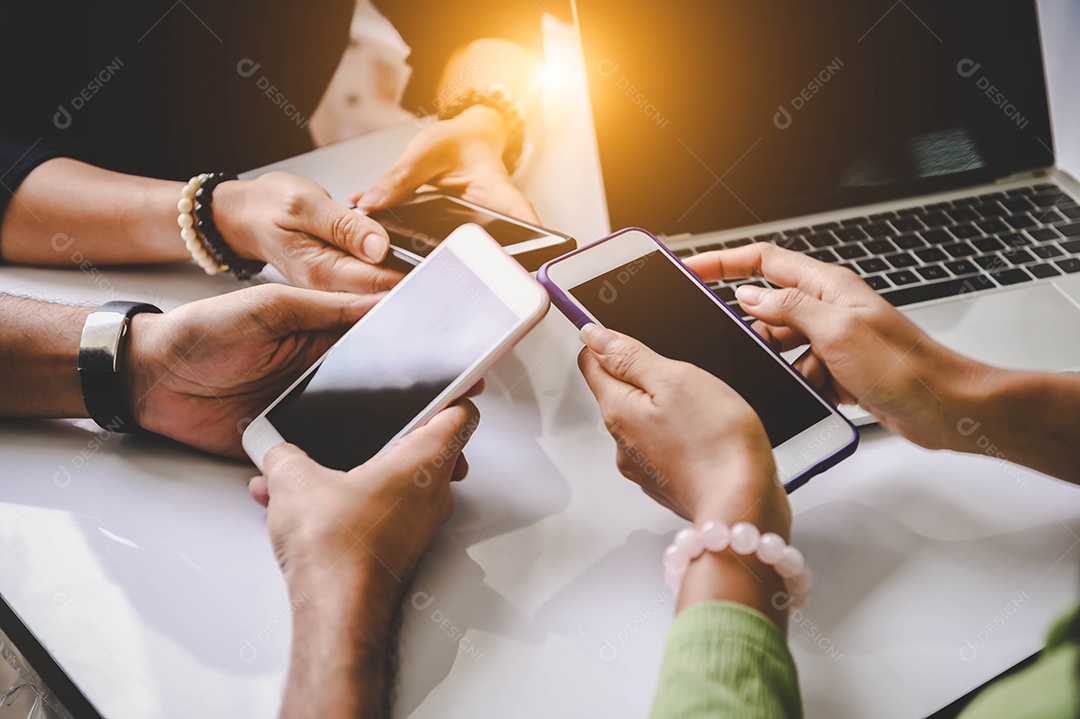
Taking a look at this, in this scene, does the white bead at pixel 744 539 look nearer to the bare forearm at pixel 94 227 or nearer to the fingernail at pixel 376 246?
the fingernail at pixel 376 246

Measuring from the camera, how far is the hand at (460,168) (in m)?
0.86

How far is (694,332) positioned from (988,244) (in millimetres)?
375

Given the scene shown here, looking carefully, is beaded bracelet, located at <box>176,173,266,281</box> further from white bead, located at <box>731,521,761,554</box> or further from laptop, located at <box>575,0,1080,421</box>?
white bead, located at <box>731,521,761,554</box>

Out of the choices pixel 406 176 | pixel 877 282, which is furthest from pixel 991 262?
pixel 406 176

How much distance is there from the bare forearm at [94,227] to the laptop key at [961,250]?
866mm

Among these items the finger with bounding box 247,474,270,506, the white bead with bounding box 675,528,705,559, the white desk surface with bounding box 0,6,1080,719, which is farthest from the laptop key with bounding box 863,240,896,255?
the finger with bounding box 247,474,270,506

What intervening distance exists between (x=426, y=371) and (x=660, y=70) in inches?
16.3

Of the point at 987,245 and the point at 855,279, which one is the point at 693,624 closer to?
the point at 855,279

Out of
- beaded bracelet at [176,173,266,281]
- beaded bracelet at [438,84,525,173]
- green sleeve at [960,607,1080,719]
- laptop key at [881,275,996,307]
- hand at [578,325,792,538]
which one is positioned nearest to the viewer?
green sleeve at [960,607,1080,719]

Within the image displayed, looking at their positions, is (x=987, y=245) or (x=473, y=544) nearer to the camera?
(x=473, y=544)

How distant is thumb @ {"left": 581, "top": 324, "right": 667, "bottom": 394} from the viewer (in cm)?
56

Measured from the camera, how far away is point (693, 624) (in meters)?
0.42

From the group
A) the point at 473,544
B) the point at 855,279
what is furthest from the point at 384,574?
the point at 855,279

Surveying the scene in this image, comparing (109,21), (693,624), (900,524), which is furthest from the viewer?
(109,21)
